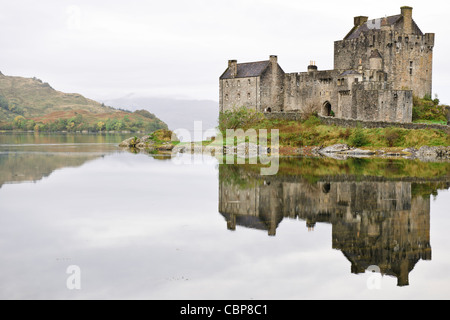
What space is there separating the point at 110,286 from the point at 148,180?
16954 millimetres

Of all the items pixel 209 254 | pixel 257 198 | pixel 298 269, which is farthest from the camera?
pixel 257 198

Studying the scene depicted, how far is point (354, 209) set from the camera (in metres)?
17.8

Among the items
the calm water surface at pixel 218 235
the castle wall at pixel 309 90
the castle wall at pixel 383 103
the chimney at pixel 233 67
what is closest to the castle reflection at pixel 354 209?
the calm water surface at pixel 218 235

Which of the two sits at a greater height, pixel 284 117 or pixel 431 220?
pixel 284 117

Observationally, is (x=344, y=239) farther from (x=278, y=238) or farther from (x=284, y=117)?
(x=284, y=117)

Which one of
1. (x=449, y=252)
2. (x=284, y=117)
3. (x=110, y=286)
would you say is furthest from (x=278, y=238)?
(x=284, y=117)

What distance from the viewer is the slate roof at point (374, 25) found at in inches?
1961

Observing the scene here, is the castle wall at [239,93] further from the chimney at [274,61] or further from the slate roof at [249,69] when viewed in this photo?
the chimney at [274,61]

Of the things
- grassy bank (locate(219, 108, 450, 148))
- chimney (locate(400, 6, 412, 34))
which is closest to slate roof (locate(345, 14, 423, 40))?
chimney (locate(400, 6, 412, 34))

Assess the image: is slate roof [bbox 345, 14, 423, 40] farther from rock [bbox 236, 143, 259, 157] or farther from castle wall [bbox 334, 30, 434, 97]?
rock [bbox 236, 143, 259, 157]
